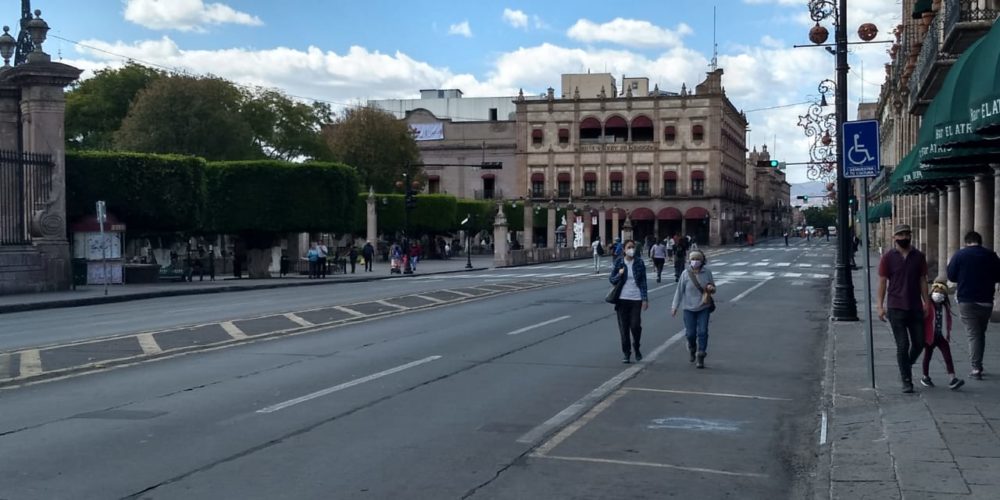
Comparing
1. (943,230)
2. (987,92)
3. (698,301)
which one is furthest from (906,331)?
(943,230)

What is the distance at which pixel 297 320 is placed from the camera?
21.2 m

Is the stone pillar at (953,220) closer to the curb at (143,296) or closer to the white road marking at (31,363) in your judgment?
the curb at (143,296)

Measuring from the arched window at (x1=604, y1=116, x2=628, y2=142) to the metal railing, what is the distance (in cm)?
8248

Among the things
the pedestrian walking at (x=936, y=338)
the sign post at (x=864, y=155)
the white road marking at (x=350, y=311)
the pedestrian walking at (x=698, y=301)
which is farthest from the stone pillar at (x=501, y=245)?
the pedestrian walking at (x=936, y=338)

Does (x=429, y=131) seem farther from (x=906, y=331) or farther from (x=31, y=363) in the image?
(x=906, y=331)

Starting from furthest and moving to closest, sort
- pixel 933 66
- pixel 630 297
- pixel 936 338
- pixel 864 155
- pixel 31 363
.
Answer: pixel 933 66 < pixel 630 297 < pixel 31 363 < pixel 864 155 < pixel 936 338

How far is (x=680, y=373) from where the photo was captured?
1395cm

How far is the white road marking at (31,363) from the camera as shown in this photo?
1320cm

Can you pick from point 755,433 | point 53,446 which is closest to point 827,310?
point 755,433

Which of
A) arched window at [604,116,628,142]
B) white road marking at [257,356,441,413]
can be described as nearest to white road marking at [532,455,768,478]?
white road marking at [257,356,441,413]

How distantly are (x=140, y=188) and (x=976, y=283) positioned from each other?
111 ft

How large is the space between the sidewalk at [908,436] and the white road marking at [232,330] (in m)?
9.86

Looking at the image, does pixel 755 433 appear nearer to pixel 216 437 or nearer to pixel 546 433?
pixel 546 433

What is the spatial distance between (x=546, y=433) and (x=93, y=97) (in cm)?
7368
